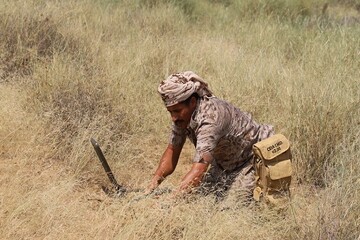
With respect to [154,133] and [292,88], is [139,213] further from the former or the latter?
[292,88]

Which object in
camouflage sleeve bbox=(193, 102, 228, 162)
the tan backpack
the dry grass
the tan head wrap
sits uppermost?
the tan head wrap

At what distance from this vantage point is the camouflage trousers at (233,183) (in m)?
3.36

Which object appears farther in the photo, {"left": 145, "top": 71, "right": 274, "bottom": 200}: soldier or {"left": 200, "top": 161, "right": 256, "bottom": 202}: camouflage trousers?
{"left": 200, "top": 161, "right": 256, "bottom": 202}: camouflage trousers

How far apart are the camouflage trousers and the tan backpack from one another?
0.35 ft

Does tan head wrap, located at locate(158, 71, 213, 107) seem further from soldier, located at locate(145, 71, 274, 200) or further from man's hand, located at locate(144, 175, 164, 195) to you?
man's hand, located at locate(144, 175, 164, 195)

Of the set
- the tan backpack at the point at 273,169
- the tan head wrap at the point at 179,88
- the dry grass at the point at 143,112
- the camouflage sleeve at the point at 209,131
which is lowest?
A: the dry grass at the point at 143,112

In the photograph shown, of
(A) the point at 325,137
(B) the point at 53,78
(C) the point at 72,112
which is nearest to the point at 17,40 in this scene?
(B) the point at 53,78

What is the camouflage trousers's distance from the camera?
336 centimetres

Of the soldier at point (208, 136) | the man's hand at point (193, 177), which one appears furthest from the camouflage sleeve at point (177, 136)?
the man's hand at point (193, 177)

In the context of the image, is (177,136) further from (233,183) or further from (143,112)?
(143,112)

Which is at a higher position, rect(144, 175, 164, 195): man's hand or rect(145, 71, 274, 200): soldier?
rect(145, 71, 274, 200): soldier

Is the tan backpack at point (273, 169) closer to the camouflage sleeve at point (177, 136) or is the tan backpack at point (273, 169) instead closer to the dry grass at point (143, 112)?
the dry grass at point (143, 112)

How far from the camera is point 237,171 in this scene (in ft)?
11.6

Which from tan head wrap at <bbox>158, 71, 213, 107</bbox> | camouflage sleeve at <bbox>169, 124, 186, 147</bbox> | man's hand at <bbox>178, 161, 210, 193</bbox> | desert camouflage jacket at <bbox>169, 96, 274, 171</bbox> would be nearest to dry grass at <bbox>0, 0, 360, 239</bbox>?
man's hand at <bbox>178, 161, 210, 193</bbox>
